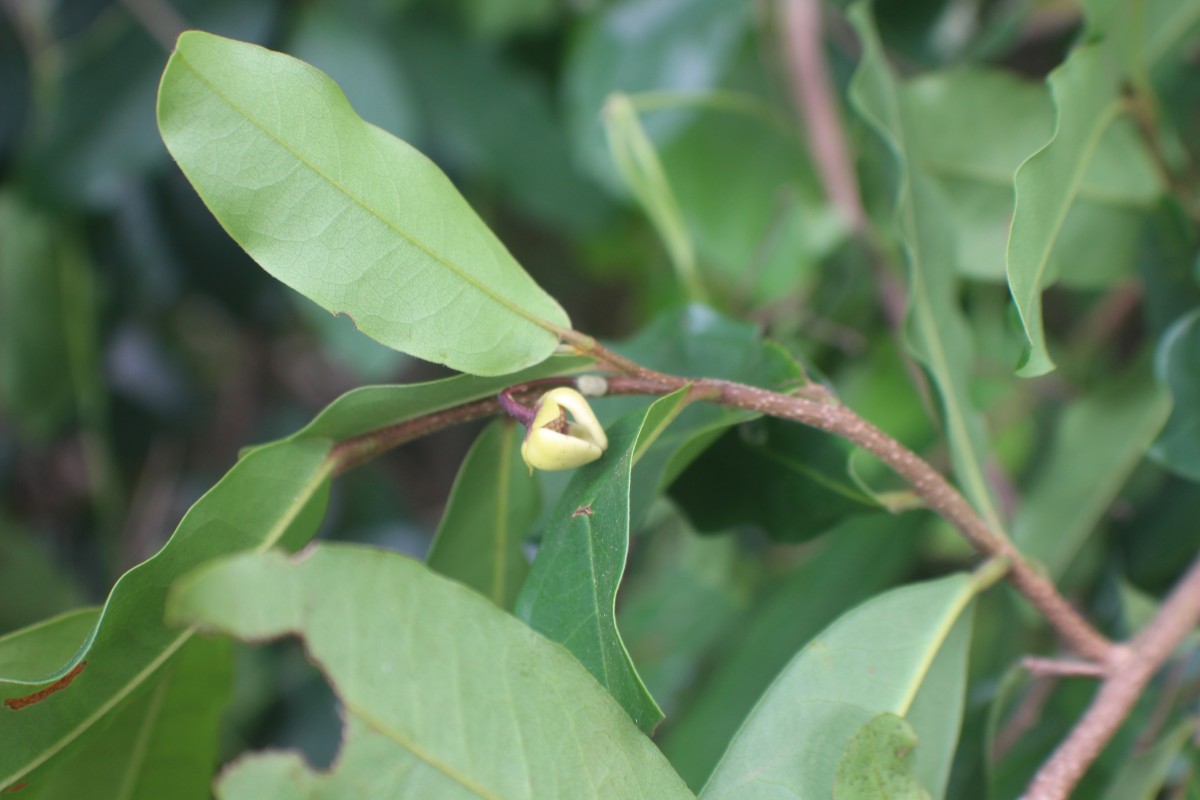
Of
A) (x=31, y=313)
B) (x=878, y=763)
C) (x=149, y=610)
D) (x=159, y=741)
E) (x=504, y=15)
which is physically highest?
(x=504, y=15)

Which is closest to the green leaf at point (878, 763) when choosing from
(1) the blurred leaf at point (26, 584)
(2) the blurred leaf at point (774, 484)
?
(2) the blurred leaf at point (774, 484)

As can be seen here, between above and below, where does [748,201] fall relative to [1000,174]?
below

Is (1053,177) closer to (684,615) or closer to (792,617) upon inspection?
(792,617)

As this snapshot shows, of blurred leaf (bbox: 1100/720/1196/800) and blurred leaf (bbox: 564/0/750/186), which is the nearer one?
blurred leaf (bbox: 1100/720/1196/800)

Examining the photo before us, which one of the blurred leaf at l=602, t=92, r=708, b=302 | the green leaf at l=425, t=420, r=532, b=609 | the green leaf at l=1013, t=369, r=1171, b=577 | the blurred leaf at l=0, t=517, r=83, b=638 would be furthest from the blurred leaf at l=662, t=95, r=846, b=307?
the blurred leaf at l=0, t=517, r=83, b=638

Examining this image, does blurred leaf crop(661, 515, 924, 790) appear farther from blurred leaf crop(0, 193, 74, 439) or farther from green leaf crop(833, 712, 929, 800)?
blurred leaf crop(0, 193, 74, 439)

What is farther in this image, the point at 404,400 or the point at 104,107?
the point at 104,107

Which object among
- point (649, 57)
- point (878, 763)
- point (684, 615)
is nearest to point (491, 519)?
point (878, 763)
